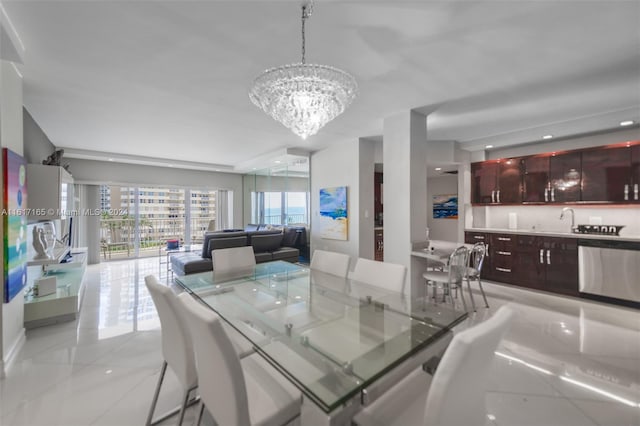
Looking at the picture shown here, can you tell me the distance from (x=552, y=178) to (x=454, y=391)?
4847 mm

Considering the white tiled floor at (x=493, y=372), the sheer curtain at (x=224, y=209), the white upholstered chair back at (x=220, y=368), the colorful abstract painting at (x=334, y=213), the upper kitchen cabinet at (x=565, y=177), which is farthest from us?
the sheer curtain at (x=224, y=209)

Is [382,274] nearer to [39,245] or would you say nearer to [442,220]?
[39,245]

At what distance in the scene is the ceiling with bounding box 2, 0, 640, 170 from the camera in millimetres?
1700

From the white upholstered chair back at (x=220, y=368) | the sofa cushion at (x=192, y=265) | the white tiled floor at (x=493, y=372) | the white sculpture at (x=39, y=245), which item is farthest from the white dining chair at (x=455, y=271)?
the white sculpture at (x=39, y=245)

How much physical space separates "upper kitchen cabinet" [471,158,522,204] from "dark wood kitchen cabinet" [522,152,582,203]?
124 millimetres

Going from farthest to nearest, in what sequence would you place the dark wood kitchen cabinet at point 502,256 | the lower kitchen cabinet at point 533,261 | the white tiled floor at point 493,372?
the dark wood kitchen cabinet at point 502,256 < the lower kitchen cabinet at point 533,261 < the white tiled floor at point 493,372

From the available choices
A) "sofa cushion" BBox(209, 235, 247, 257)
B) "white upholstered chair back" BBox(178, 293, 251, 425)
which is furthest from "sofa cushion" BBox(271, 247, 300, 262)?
"white upholstered chair back" BBox(178, 293, 251, 425)

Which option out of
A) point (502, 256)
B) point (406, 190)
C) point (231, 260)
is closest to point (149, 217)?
point (231, 260)

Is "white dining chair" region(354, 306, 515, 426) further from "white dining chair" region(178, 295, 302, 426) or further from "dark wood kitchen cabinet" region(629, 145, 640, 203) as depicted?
"dark wood kitchen cabinet" region(629, 145, 640, 203)

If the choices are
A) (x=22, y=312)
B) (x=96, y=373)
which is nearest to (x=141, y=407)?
(x=96, y=373)

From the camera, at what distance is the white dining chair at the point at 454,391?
0.83 m

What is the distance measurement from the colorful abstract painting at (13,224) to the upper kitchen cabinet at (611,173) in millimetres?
6639

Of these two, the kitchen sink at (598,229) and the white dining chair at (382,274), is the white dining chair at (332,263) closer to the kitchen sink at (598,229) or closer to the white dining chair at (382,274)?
the white dining chair at (382,274)

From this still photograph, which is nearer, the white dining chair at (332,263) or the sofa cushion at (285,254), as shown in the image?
the white dining chair at (332,263)
